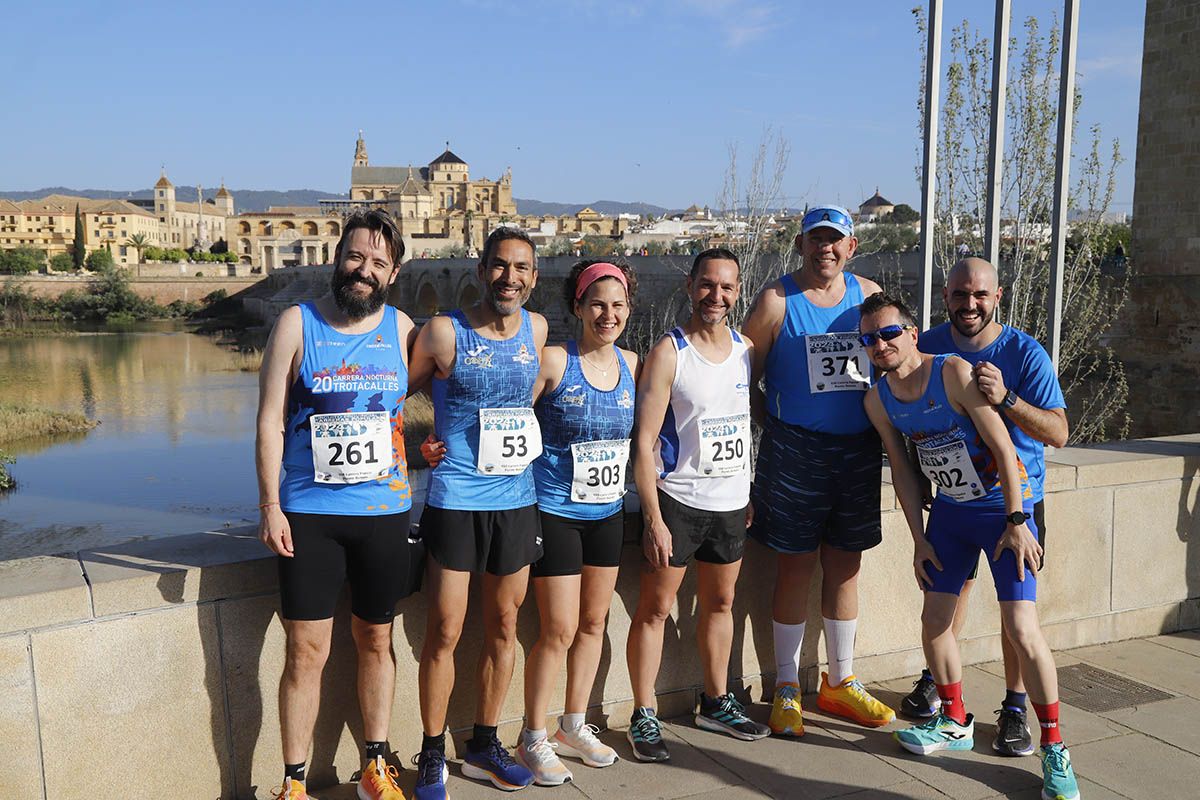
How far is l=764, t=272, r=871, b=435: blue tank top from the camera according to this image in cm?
320

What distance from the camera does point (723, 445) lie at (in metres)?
3.08

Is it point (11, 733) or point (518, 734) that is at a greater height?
point (11, 733)

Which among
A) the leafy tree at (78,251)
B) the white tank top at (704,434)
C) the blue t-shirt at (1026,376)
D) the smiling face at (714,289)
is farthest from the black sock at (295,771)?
the leafy tree at (78,251)

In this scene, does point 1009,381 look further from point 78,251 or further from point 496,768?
point 78,251

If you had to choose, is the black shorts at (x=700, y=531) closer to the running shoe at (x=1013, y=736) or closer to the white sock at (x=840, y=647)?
the white sock at (x=840, y=647)

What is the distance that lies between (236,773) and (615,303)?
1.71m

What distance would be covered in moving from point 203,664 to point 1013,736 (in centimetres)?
245

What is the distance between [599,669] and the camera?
338cm

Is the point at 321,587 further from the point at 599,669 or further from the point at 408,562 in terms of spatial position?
the point at 599,669

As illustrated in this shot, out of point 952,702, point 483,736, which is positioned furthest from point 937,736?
point 483,736

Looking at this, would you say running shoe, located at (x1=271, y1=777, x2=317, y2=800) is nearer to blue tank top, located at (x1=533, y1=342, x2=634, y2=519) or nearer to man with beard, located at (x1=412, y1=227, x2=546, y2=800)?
man with beard, located at (x1=412, y1=227, x2=546, y2=800)

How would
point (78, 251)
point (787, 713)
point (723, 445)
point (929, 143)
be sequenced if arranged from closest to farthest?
1. point (723, 445)
2. point (787, 713)
3. point (929, 143)
4. point (78, 251)

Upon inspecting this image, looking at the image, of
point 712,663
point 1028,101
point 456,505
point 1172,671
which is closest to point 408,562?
point 456,505

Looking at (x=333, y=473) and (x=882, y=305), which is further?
(x=882, y=305)
